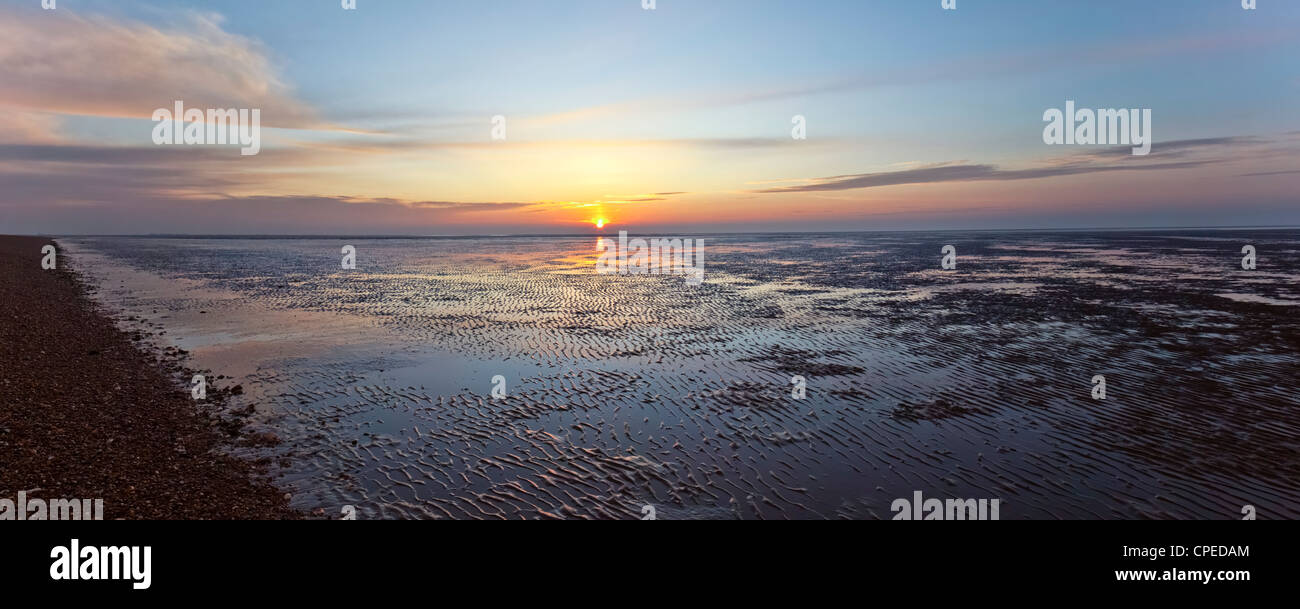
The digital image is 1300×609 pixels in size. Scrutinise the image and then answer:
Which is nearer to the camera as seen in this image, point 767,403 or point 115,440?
point 115,440

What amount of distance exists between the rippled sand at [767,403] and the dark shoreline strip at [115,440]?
1.05 metres

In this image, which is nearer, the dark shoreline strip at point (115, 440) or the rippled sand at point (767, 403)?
the dark shoreline strip at point (115, 440)

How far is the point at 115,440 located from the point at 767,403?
1313 cm

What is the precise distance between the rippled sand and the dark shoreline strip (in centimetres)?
105

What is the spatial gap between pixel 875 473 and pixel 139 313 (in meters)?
33.0

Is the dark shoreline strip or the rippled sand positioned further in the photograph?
the rippled sand

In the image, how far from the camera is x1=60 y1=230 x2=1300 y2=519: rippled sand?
973 cm

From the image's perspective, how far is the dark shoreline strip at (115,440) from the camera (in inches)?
340

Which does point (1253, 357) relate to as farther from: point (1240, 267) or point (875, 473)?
point (1240, 267)

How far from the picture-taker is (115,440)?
1073 centimetres

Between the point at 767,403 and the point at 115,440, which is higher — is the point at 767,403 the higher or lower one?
the lower one

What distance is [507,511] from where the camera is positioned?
920 centimetres

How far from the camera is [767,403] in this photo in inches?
572
